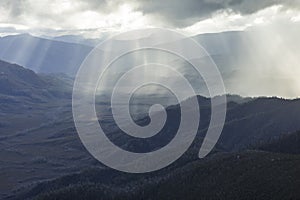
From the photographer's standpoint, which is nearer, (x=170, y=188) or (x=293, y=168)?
(x=293, y=168)

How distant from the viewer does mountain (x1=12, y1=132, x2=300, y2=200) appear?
362 ft

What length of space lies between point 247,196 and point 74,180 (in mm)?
83219

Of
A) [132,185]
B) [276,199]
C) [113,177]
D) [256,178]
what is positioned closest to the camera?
[276,199]

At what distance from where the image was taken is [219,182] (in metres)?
124

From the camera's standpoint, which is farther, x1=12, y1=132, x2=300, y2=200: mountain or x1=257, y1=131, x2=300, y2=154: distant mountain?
x1=257, y1=131, x2=300, y2=154: distant mountain

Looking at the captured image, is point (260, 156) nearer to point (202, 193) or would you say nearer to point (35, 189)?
point (202, 193)

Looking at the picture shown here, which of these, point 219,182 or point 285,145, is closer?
point 219,182

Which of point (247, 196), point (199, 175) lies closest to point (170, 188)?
point (199, 175)

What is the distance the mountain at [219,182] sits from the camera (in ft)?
362

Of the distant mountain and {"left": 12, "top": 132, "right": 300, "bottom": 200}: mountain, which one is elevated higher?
the distant mountain

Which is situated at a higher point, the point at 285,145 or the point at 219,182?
the point at 285,145

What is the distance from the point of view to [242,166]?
427 ft

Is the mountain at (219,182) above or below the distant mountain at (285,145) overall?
below

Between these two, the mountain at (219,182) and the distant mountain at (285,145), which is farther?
the distant mountain at (285,145)
